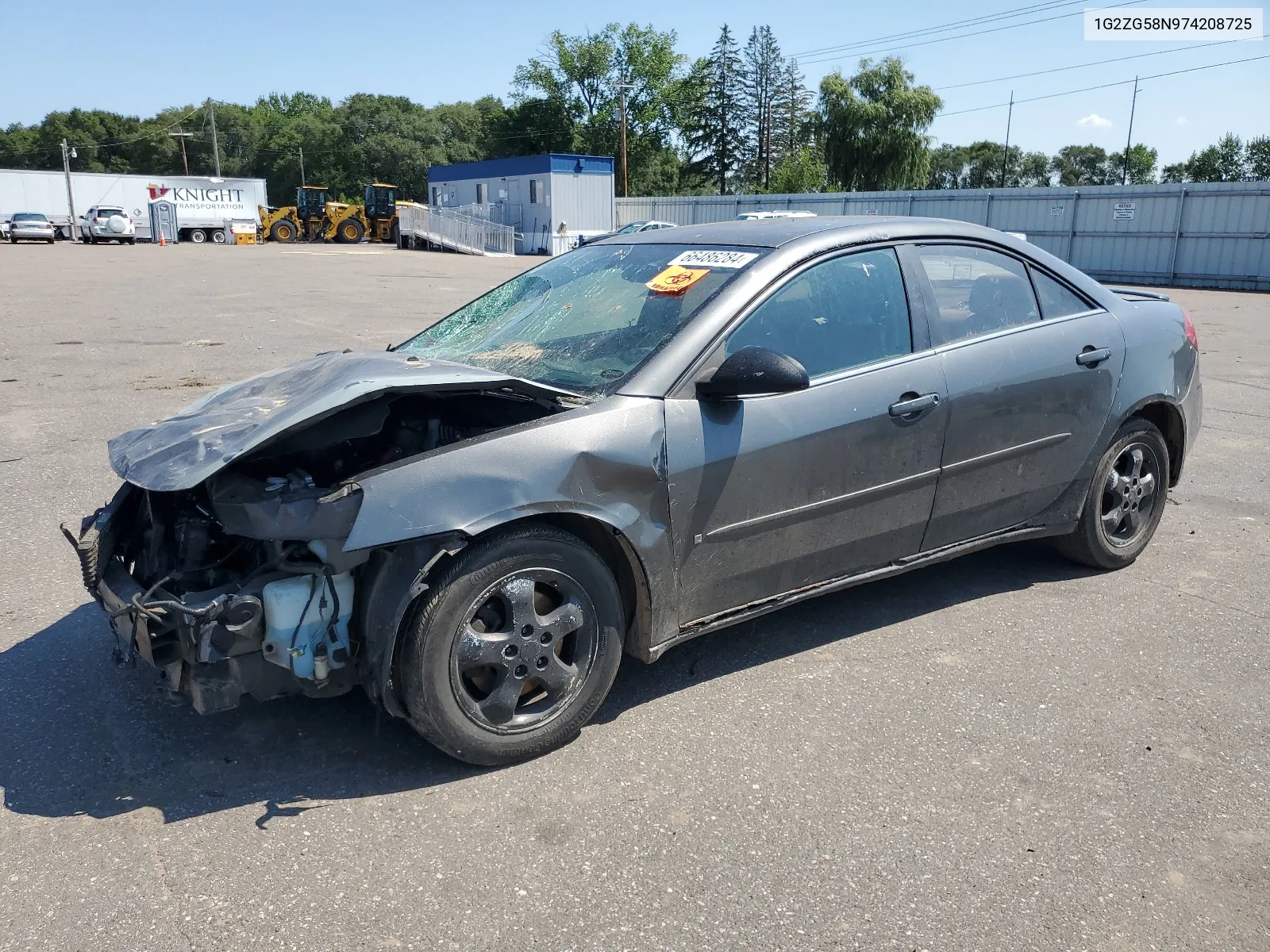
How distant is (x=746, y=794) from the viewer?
9.71 feet

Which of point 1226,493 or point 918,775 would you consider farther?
point 1226,493

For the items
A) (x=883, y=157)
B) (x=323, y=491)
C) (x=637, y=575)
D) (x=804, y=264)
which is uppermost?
(x=883, y=157)

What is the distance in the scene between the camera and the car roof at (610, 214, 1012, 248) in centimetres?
385

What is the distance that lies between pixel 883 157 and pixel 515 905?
60.9 m

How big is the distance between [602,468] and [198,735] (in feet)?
5.12

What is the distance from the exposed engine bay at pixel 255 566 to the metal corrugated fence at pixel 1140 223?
2195cm

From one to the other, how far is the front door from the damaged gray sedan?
0.01m

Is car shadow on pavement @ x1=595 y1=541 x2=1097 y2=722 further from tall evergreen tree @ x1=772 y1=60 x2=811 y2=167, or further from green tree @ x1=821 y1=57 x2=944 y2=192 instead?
tall evergreen tree @ x1=772 y1=60 x2=811 y2=167

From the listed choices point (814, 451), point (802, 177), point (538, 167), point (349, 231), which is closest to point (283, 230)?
point (349, 231)

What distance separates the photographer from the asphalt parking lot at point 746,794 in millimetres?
2436

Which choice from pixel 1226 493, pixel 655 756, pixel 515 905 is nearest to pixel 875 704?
pixel 655 756

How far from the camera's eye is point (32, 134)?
99.8 metres

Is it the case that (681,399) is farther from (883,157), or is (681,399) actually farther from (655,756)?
(883,157)

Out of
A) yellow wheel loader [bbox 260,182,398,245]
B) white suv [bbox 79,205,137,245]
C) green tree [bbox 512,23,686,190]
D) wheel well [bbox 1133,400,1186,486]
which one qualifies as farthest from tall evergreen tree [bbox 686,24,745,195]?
wheel well [bbox 1133,400,1186,486]
